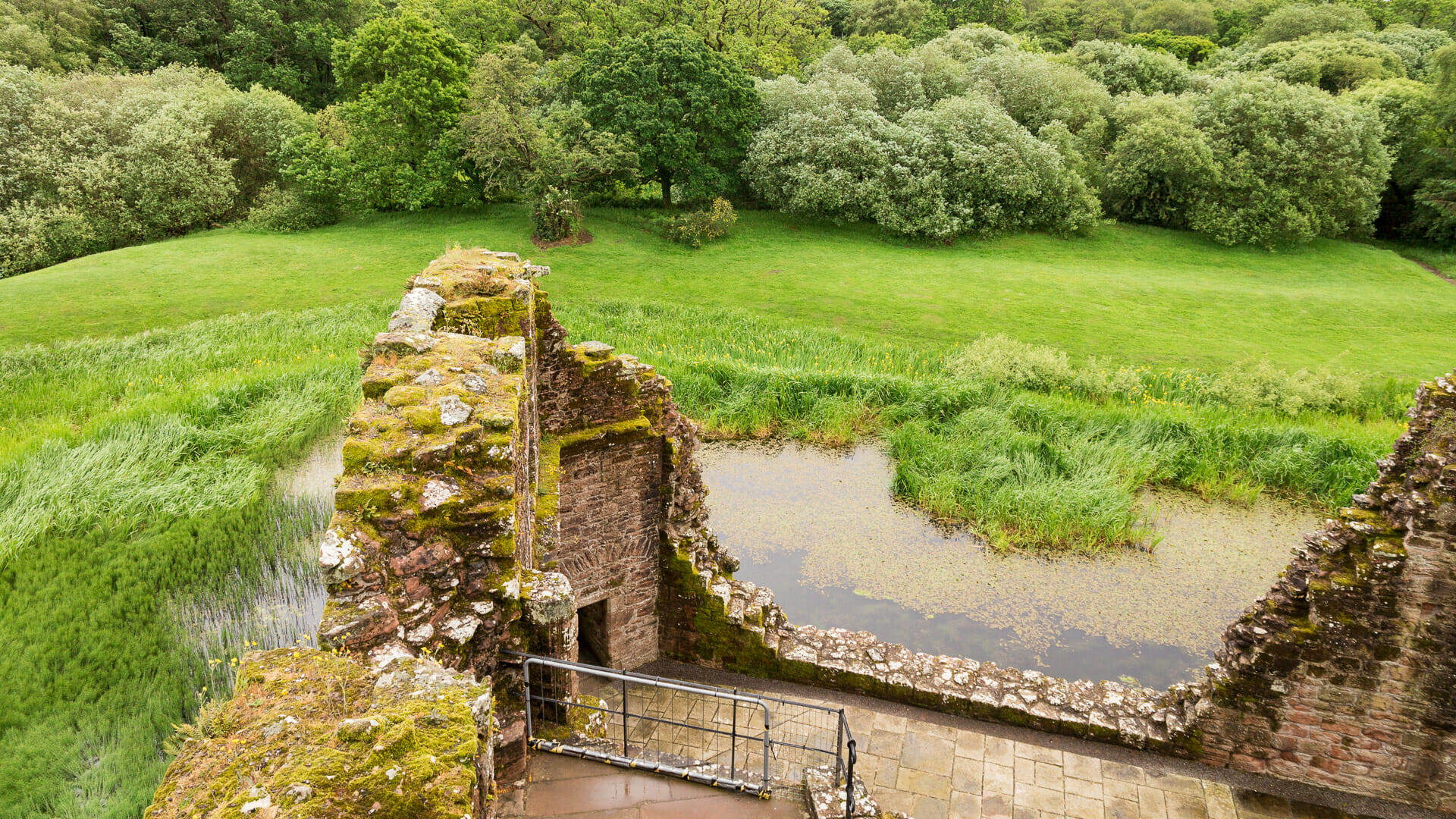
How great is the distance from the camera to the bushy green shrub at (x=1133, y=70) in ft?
118

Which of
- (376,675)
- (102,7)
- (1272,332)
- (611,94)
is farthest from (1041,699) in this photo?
(102,7)

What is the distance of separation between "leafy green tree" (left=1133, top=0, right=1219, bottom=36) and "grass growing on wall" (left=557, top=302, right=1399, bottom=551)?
4234 cm

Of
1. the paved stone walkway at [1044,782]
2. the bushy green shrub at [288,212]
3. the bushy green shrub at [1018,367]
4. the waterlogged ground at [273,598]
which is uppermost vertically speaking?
the bushy green shrub at [288,212]

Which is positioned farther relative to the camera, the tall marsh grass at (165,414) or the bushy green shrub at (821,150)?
the bushy green shrub at (821,150)

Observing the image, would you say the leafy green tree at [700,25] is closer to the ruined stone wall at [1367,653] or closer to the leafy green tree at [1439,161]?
the leafy green tree at [1439,161]

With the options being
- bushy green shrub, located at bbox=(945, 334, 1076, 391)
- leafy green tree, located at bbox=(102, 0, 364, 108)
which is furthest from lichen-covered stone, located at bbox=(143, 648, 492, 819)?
leafy green tree, located at bbox=(102, 0, 364, 108)

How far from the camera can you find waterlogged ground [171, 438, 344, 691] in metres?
9.88

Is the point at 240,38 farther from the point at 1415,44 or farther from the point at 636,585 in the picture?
the point at 1415,44

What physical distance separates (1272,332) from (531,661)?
2471cm

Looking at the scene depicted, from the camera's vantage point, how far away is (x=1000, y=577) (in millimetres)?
12945

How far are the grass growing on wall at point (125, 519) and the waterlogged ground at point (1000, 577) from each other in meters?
8.04

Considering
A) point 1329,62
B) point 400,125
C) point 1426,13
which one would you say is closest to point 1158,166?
point 1329,62

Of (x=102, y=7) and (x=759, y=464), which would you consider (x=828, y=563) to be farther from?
(x=102, y=7)

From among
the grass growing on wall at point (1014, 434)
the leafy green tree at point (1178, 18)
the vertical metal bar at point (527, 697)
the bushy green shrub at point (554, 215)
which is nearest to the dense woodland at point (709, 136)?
the bushy green shrub at point (554, 215)
